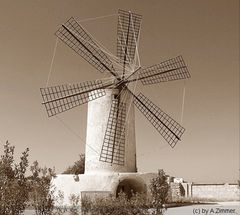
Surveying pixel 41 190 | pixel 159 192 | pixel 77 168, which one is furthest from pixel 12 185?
pixel 77 168

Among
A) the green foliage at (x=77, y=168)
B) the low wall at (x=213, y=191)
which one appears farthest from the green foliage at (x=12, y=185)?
the low wall at (x=213, y=191)

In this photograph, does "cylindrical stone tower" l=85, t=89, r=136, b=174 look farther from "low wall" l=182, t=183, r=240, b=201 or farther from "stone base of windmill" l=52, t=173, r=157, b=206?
"low wall" l=182, t=183, r=240, b=201

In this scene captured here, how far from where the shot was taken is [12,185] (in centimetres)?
826

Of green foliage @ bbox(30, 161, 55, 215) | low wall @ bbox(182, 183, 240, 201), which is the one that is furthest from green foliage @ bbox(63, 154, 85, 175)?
green foliage @ bbox(30, 161, 55, 215)

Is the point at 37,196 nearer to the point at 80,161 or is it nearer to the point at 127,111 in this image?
the point at 127,111

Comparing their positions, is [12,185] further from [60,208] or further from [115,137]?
[115,137]

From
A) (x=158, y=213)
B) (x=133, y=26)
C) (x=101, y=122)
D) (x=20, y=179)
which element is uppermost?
(x=133, y=26)

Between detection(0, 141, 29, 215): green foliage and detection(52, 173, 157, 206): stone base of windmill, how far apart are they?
7143 millimetres

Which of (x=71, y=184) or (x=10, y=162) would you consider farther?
(x=71, y=184)

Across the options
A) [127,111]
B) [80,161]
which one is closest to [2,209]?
[127,111]

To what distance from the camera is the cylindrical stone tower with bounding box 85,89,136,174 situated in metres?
16.7

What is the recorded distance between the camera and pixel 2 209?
333 inches

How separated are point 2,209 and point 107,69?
9.48 metres

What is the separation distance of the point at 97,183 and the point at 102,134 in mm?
1930
